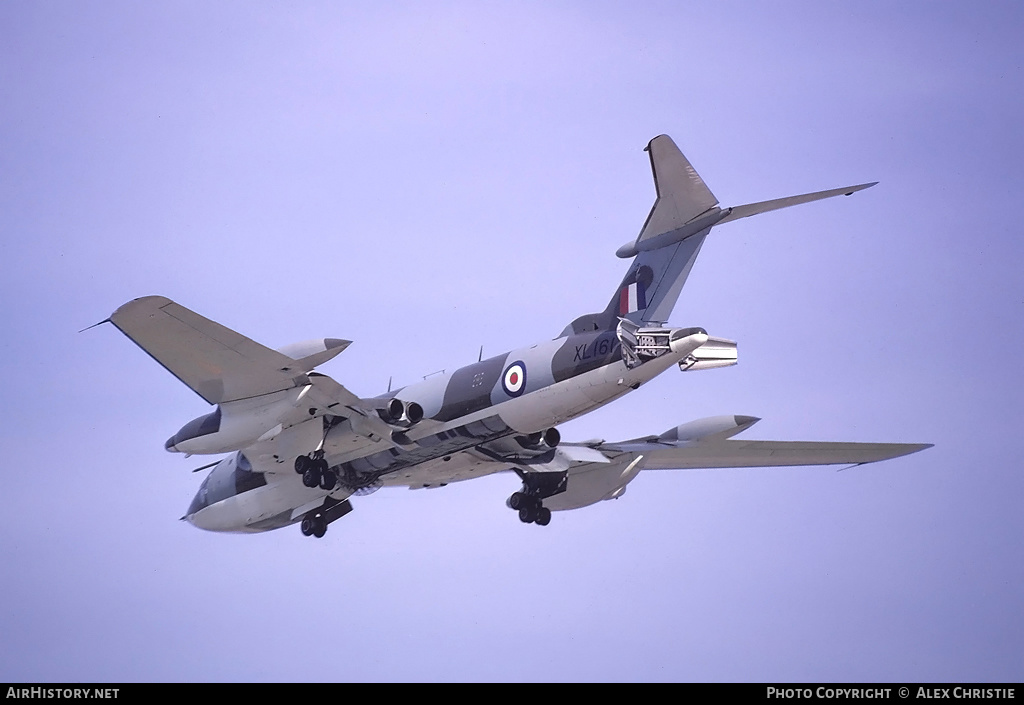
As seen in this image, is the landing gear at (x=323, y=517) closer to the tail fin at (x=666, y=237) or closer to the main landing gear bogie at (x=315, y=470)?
the main landing gear bogie at (x=315, y=470)

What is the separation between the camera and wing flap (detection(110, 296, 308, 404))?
1045 inches

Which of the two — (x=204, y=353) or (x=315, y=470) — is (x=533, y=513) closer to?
(x=315, y=470)

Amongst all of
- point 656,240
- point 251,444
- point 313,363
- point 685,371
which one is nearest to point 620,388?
point 685,371

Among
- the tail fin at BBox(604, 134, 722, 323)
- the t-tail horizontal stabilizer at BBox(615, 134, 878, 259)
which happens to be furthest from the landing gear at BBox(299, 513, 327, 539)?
the t-tail horizontal stabilizer at BBox(615, 134, 878, 259)

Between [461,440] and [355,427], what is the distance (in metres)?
2.34

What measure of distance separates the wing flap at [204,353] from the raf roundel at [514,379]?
4.21 metres

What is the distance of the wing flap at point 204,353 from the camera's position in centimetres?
2655

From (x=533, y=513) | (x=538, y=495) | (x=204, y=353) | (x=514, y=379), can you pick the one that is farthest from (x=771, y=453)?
(x=204, y=353)

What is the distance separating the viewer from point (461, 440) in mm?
30188

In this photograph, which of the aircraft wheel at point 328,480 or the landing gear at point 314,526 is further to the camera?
the landing gear at point 314,526

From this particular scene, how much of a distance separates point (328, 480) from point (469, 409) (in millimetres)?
3739

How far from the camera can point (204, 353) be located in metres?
28.0

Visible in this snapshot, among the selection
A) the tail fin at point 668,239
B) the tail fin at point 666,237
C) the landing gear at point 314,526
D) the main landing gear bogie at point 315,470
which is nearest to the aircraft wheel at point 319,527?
the landing gear at point 314,526

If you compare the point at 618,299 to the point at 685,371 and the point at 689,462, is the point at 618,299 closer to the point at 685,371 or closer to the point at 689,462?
the point at 685,371
